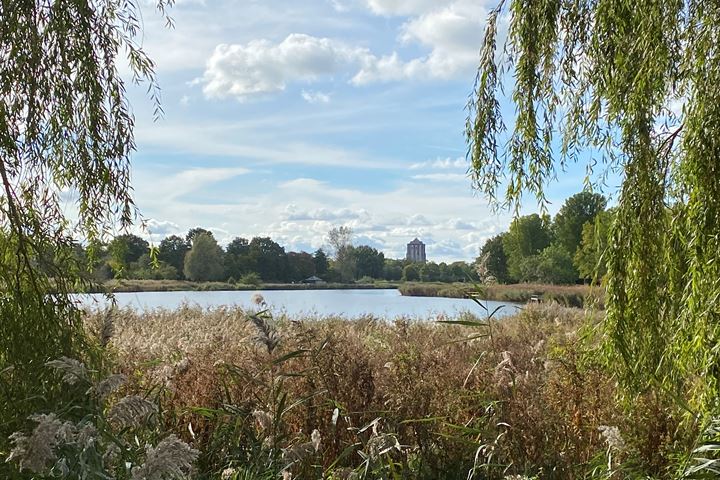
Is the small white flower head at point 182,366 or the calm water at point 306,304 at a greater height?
the calm water at point 306,304

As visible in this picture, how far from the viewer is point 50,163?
3.88 meters

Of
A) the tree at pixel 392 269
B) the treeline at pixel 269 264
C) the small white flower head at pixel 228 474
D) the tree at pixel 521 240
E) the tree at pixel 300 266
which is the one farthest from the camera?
the tree at pixel 300 266

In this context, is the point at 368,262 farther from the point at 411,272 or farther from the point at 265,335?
the point at 265,335

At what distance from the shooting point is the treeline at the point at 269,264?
38.6 feet

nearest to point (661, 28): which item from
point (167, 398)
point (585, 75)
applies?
point (585, 75)

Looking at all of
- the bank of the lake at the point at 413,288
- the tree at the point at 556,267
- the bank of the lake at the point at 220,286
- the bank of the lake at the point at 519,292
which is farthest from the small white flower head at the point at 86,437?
the tree at the point at 556,267

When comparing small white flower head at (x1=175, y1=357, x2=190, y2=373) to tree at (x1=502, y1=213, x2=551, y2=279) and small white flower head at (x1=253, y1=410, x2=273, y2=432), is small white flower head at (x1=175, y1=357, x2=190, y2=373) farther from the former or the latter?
tree at (x1=502, y1=213, x2=551, y2=279)

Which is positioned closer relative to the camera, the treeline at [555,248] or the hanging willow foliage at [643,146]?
the hanging willow foliage at [643,146]

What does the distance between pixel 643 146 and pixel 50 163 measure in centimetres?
309

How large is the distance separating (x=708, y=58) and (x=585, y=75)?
143 cm

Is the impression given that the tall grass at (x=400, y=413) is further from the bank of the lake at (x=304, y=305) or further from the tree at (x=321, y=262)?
the tree at (x=321, y=262)

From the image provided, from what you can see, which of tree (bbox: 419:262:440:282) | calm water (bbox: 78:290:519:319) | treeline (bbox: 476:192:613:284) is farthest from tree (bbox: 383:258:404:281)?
tree (bbox: 419:262:440:282)

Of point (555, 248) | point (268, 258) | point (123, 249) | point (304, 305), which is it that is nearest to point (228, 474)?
point (123, 249)

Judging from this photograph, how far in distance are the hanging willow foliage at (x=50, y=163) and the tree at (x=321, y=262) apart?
12.4 meters
